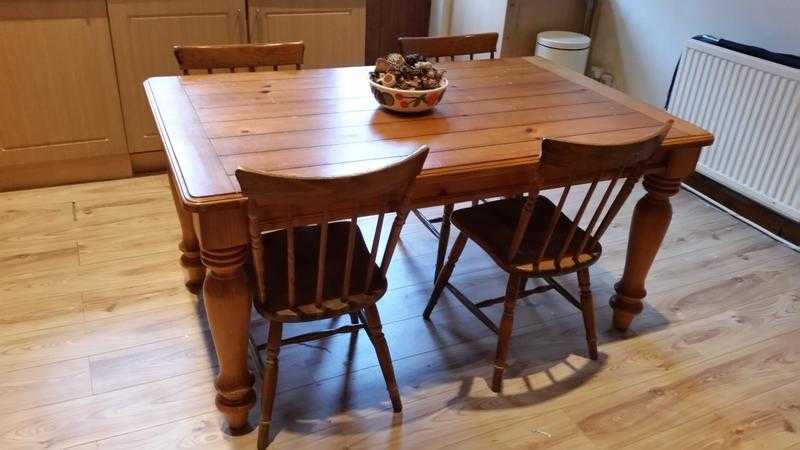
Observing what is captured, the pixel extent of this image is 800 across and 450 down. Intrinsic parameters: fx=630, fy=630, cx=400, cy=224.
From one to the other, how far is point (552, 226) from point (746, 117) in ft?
5.72

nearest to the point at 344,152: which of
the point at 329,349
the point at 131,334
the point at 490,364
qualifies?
the point at 329,349

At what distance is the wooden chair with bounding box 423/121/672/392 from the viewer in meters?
1.62

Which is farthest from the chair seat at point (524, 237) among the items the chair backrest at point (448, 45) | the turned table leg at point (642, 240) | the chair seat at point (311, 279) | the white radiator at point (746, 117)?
the white radiator at point (746, 117)

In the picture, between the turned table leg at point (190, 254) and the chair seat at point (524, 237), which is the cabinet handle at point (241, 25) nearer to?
the turned table leg at point (190, 254)

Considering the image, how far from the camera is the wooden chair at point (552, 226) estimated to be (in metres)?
1.62

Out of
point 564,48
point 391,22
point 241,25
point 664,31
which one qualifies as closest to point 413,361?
point 241,25

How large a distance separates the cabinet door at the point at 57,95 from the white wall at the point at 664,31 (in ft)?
8.95

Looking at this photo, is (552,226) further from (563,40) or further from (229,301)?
(563,40)

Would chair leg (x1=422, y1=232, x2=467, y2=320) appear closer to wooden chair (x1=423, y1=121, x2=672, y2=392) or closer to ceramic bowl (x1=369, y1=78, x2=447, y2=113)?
wooden chair (x1=423, y1=121, x2=672, y2=392)

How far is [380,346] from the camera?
5.81 ft

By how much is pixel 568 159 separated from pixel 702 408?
978mm

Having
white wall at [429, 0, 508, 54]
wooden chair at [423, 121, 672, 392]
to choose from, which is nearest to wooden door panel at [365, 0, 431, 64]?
white wall at [429, 0, 508, 54]

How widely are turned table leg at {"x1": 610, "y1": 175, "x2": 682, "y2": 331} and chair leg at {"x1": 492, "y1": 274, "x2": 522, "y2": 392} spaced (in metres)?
0.47

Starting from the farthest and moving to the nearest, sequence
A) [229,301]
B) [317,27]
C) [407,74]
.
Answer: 1. [317,27]
2. [407,74]
3. [229,301]
